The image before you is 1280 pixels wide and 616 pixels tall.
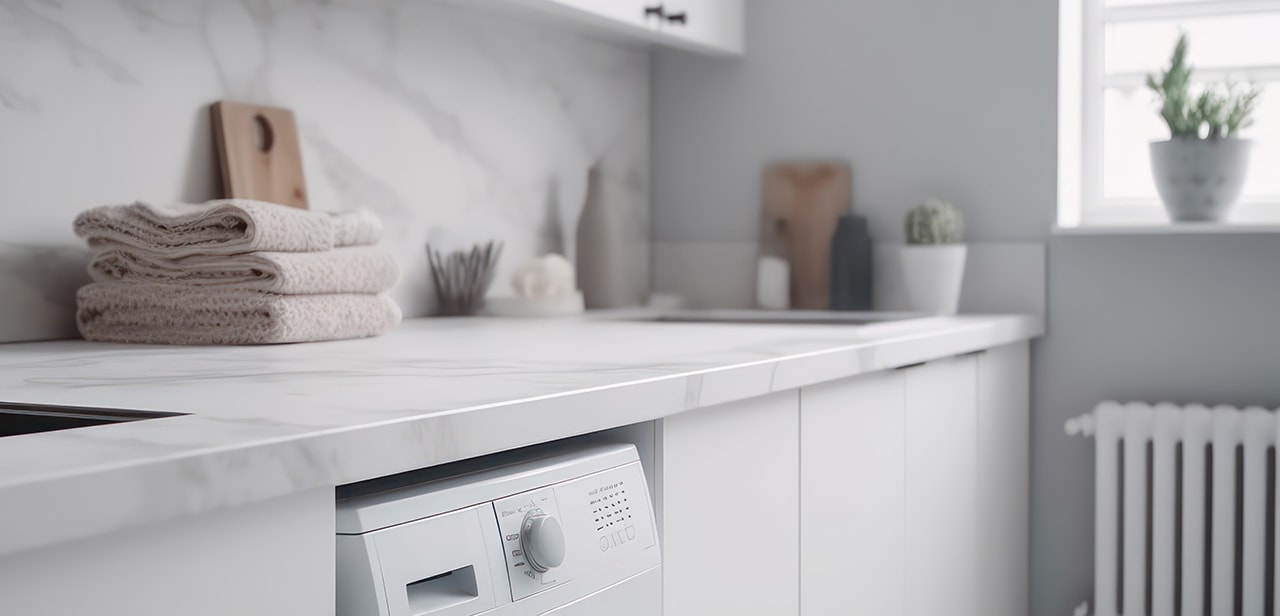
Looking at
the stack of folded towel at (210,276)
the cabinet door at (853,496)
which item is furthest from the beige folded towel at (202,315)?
the cabinet door at (853,496)

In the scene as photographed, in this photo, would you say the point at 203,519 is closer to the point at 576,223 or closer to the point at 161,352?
the point at 161,352

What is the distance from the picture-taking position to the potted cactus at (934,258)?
2.39m

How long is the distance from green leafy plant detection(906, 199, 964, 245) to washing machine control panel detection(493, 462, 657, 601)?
142cm

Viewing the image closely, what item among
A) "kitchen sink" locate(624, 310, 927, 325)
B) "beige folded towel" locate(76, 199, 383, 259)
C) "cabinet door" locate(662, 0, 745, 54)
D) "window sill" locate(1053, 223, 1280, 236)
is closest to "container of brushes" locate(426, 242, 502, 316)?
"kitchen sink" locate(624, 310, 927, 325)

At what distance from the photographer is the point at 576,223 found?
2574mm

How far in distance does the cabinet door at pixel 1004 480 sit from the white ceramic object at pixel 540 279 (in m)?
0.76

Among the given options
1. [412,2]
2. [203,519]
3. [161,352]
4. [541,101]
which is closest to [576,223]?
[541,101]

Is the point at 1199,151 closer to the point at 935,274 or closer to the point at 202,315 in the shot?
the point at 935,274

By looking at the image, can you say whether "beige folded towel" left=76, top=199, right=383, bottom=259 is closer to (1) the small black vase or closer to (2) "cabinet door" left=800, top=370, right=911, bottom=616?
(2) "cabinet door" left=800, top=370, right=911, bottom=616

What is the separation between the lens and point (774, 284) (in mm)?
2633

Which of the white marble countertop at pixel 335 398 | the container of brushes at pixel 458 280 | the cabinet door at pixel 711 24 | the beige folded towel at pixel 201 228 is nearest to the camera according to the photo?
the white marble countertop at pixel 335 398

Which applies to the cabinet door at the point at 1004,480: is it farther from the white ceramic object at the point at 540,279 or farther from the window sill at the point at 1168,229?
the white ceramic object at the point at 540,279

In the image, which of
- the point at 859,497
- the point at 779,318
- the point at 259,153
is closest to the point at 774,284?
the point at 779,318

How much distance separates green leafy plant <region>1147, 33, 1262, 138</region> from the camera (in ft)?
7.57
